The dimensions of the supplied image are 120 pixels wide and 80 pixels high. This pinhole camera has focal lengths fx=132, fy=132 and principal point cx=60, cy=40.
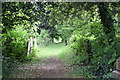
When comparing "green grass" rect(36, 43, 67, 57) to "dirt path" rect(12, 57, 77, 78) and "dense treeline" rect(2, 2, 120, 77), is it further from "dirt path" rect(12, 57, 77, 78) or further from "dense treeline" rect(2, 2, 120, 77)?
"dense treeline" rect(2, 2, 120, 77)

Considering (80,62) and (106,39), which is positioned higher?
(106,39)

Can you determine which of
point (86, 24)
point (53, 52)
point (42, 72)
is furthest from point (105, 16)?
point (53, 52)

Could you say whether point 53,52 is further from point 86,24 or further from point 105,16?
point 105,16

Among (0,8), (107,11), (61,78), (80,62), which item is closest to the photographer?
(0,8)

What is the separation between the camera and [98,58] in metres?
4.64

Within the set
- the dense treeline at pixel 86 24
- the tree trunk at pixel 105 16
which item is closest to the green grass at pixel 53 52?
the dense treeline at pixel 86 24

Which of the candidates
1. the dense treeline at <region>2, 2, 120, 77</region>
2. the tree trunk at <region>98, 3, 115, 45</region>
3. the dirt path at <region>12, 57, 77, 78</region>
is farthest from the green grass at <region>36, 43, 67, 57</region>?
the tree trunk at <region>98, 3, 115, 45</region>

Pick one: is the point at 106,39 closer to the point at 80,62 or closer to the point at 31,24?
the point at 31,24

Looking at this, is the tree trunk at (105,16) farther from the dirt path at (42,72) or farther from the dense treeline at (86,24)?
the dirt path at (42,72)

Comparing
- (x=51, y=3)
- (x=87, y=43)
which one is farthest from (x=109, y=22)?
(x=51, y=3)

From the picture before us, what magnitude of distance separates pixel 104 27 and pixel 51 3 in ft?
7.53

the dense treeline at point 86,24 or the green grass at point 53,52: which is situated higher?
the dense treeline at point 86,24

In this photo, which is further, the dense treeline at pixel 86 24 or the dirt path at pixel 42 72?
the dirt path at pixel 42 72

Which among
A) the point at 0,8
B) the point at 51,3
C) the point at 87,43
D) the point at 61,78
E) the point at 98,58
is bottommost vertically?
the point at 61,78
